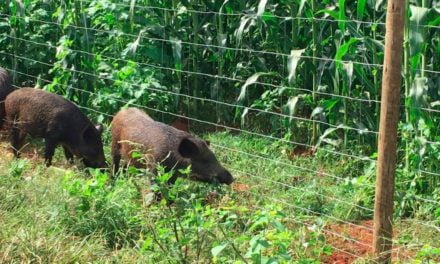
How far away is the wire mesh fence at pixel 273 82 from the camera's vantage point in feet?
20.3

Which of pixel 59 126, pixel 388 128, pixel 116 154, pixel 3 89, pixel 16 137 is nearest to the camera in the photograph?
pixel 388 128

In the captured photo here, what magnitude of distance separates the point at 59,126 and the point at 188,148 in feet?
6.06

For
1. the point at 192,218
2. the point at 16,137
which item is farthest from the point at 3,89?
the point at 192,218

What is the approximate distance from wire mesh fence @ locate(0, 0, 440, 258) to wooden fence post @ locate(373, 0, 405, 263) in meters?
0.52

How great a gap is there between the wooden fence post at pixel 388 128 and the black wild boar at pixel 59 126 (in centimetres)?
389

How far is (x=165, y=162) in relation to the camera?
6.65m

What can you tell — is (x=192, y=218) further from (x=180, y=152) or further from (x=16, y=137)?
(x=16, y=137)

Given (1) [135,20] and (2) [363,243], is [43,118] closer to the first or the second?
(1) [135,20]

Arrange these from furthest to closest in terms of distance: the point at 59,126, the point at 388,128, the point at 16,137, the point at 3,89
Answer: the point at 3,89 < the point at 16,137 < the point at 59,126 < the point at 388,128

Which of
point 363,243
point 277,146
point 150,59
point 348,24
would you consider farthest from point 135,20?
point 363,243

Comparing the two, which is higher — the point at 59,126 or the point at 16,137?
the point at 59,126

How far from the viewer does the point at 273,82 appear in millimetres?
9070

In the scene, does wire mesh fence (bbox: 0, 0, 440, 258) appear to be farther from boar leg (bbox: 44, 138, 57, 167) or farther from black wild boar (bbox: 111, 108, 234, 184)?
boar leg (bbox: 44, 138, 57, 167)

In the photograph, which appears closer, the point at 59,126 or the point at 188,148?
the point at 188,148
